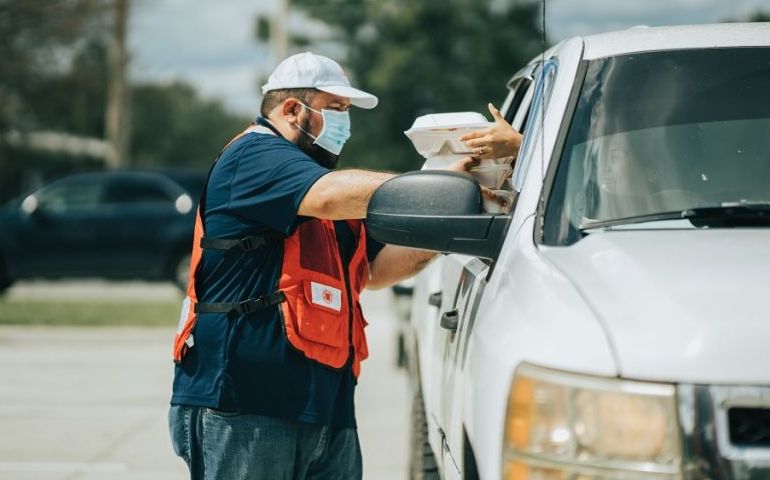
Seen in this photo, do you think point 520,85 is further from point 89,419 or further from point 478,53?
point 478,53

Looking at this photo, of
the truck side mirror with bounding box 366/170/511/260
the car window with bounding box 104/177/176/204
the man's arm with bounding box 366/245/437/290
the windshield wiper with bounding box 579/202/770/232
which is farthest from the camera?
the car window with bounding box 104/177/176/204

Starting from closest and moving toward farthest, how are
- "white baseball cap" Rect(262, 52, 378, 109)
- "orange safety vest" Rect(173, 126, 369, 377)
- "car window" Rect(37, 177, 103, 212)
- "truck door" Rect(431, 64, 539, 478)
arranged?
1. "truck door" Rect(431, 64, 539, 478)
2. "orange safety vest" Rect(173, 126, 369, 377)
3. "white baseball cap" Rect(262, 52, 378, 109)
4. "car window" Rect(37, 177, 103, 212)

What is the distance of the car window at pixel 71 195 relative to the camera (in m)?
17.4

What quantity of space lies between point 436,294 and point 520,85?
892mm

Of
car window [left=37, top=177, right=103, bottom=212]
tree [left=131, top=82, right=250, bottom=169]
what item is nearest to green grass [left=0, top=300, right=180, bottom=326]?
car window [left=37, top=177, right=103, bottom=212]

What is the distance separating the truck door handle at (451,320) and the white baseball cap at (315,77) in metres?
0.69

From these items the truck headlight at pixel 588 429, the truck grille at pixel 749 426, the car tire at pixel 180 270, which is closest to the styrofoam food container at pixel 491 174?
the truck headlight at pixel 588 429

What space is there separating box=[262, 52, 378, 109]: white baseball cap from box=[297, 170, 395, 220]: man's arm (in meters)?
0.37

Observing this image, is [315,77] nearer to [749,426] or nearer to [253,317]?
[253,317]

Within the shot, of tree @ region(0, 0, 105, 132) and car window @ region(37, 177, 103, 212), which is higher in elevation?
tree @ region(0, 0, 105, 132)

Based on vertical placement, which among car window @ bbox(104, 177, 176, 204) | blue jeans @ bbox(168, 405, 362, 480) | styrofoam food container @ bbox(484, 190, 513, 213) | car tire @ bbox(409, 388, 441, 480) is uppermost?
styrofoam food container @ bbox(484, 190, 513, 213)

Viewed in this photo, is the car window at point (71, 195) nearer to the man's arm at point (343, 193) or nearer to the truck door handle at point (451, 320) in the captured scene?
the truck door handle at point (451, 320)

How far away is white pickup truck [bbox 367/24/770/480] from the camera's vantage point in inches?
80.6

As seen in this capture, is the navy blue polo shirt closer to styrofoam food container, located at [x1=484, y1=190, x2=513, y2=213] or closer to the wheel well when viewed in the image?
styrofoam food container, located at [x1=484, y1=190, x2=513, y2=213]
